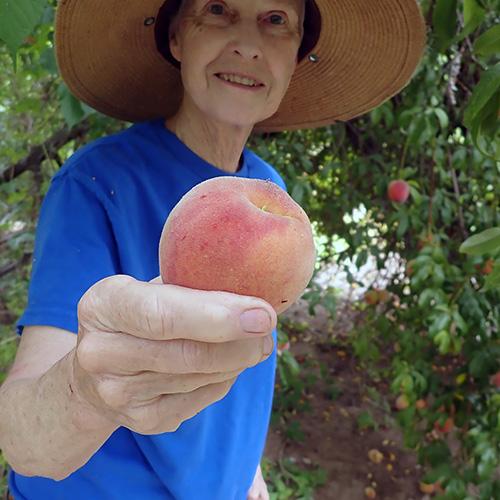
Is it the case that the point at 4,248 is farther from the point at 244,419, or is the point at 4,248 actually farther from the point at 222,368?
the point at 222,368

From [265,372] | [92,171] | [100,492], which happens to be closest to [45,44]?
[92,171]

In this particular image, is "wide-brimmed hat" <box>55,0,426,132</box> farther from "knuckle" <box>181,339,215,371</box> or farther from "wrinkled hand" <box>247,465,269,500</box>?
"wrinkled hand" <box>247,465,269,500</box>

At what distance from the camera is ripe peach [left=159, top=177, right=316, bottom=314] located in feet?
1.86

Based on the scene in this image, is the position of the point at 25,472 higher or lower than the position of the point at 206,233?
lower

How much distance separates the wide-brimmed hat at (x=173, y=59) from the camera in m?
1.11

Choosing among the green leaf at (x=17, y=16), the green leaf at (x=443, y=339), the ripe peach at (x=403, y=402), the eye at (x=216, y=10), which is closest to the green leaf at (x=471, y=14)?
the eye at (x=216, y=10)

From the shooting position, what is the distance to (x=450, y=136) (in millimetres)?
2121

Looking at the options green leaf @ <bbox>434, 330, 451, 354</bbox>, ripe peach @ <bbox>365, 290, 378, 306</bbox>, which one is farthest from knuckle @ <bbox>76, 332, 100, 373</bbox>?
ripe peach @ <bbox>365, 290, 378, 306</bbox>

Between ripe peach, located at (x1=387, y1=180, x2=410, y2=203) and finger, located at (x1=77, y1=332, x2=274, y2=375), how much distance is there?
156 cm

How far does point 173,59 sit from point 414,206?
1.18 meters

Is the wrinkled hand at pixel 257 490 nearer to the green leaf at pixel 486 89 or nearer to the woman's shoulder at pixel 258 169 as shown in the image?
the woman's shoulder at pixel 258 169

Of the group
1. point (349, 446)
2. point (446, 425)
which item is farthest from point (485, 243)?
point (349, 446)

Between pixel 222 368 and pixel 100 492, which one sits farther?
pixel 100 492

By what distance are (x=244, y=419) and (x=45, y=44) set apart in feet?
3.90
